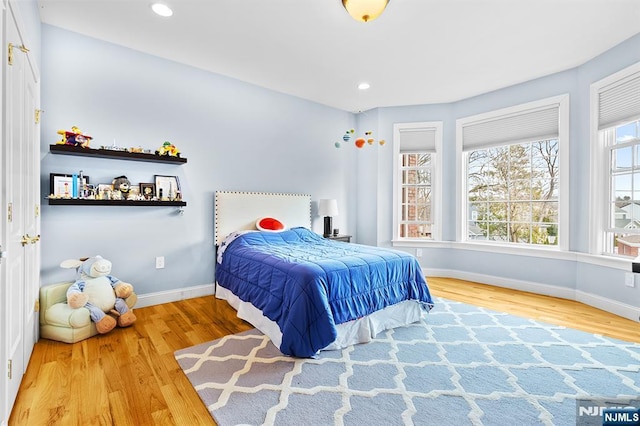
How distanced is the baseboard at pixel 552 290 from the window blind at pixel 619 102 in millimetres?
1833

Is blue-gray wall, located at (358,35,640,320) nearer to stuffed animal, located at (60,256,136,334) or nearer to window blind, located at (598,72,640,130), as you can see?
window blind, located at (598,72,640,130)

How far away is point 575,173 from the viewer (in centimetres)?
351

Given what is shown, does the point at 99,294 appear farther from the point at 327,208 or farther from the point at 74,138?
the point at 327,208

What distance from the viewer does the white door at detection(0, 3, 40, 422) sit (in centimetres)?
148

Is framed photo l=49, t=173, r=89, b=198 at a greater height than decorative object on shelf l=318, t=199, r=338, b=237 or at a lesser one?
greater

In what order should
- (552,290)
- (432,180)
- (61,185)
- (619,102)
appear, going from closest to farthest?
(61,185) → (619,102) → (552,290) → (432,180)

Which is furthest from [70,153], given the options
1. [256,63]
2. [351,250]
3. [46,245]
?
[351,250]

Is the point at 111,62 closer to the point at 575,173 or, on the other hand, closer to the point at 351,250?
the point at 351,250

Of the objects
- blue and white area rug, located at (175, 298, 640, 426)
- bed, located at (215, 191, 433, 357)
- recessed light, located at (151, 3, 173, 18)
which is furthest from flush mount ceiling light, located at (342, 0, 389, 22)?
blue and white area rug, located at (175, 298, 640, 426)

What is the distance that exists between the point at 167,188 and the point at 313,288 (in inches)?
82.9

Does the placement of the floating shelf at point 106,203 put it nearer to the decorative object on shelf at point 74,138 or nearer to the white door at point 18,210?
the white door at point 18,210

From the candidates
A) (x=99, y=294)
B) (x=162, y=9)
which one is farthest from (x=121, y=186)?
(x=162, y=9)

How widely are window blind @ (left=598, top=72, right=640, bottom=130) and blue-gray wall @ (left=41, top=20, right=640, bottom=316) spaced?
160mm

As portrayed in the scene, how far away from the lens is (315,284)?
2.13 meters
